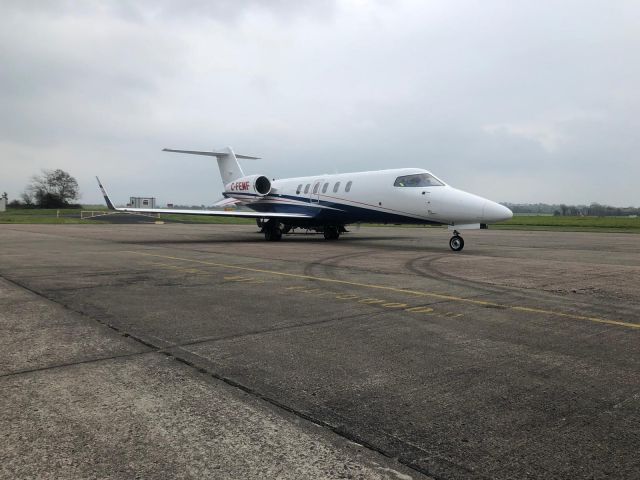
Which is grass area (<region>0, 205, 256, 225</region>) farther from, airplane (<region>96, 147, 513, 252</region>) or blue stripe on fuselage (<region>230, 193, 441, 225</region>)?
blue stripe on fuselage (<region>230, 193, 441, 225</region>)

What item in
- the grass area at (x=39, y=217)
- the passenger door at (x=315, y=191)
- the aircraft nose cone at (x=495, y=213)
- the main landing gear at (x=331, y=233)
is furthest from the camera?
the grass area at (x=39, y=217)

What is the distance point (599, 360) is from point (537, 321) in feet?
4.96

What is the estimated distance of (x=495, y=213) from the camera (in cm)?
1402

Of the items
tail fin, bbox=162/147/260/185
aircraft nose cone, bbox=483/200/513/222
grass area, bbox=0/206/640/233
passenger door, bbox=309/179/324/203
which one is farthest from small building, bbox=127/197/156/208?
aircraft nose cone, bbox=483/200/513/222

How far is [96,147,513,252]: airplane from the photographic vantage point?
48.9ft

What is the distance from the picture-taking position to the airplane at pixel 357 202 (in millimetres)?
14898

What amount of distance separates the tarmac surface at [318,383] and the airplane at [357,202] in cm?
755

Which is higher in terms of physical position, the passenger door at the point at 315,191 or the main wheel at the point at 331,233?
the passenger door at the point at 315,191

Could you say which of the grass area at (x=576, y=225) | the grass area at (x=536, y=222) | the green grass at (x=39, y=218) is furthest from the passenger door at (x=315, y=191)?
the green grass at (x=39, y=218)

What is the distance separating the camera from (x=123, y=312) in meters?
5.95

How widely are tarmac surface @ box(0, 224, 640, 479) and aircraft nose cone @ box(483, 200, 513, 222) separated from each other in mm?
6518

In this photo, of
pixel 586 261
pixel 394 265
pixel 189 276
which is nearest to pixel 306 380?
pixel 189 276

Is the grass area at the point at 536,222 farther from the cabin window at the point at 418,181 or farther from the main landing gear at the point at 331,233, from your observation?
the cabin window at the point at 418,181

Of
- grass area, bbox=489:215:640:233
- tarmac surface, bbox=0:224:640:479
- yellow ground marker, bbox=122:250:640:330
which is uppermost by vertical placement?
grass area, bbox=489:215:640:233
